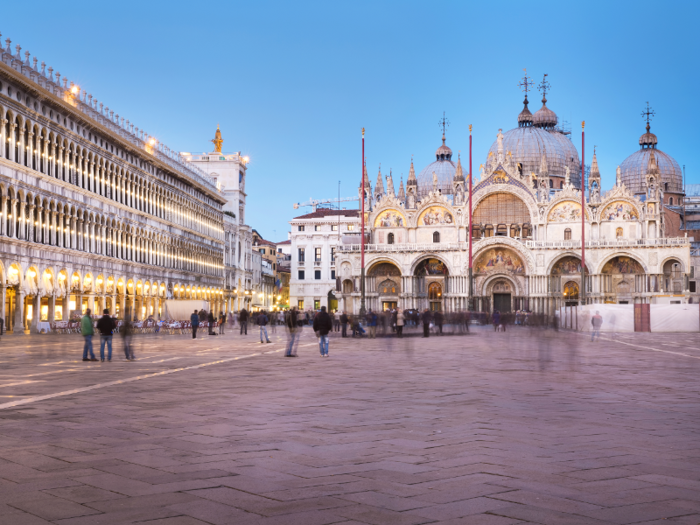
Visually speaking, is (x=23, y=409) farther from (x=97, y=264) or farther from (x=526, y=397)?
(x=97, y=264)

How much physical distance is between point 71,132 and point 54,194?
4173 mm

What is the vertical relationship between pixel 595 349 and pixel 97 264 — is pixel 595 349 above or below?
below

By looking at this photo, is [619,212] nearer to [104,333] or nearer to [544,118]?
[544,118]

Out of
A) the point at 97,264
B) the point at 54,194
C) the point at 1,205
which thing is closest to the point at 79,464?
the point at 1,205

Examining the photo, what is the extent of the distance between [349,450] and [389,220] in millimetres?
72057

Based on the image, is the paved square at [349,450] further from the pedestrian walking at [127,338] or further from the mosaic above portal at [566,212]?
the mosaic above portal at [566,212]

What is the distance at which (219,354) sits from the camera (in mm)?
23734

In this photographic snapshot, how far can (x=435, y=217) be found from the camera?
78062mm

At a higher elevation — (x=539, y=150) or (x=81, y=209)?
(x=539, y=150)

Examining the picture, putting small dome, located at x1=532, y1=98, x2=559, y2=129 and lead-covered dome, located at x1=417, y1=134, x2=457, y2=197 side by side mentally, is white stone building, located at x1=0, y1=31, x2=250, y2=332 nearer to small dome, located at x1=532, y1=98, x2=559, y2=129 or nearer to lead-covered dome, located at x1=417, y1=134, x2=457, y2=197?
lead-covered dome, located at x1=417, y1=134, x2=457, y2=197

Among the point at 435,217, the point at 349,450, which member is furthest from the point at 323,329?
the point at 435,217

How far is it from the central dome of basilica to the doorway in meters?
17.0

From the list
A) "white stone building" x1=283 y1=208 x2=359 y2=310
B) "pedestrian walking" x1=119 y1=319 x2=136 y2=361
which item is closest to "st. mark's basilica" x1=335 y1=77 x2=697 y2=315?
"white stone building" x1=283 y1=208 x2=359 y2=310

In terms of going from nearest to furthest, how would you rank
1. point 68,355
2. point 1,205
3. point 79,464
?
point 79,464 < point 68,355 < point 1,205
